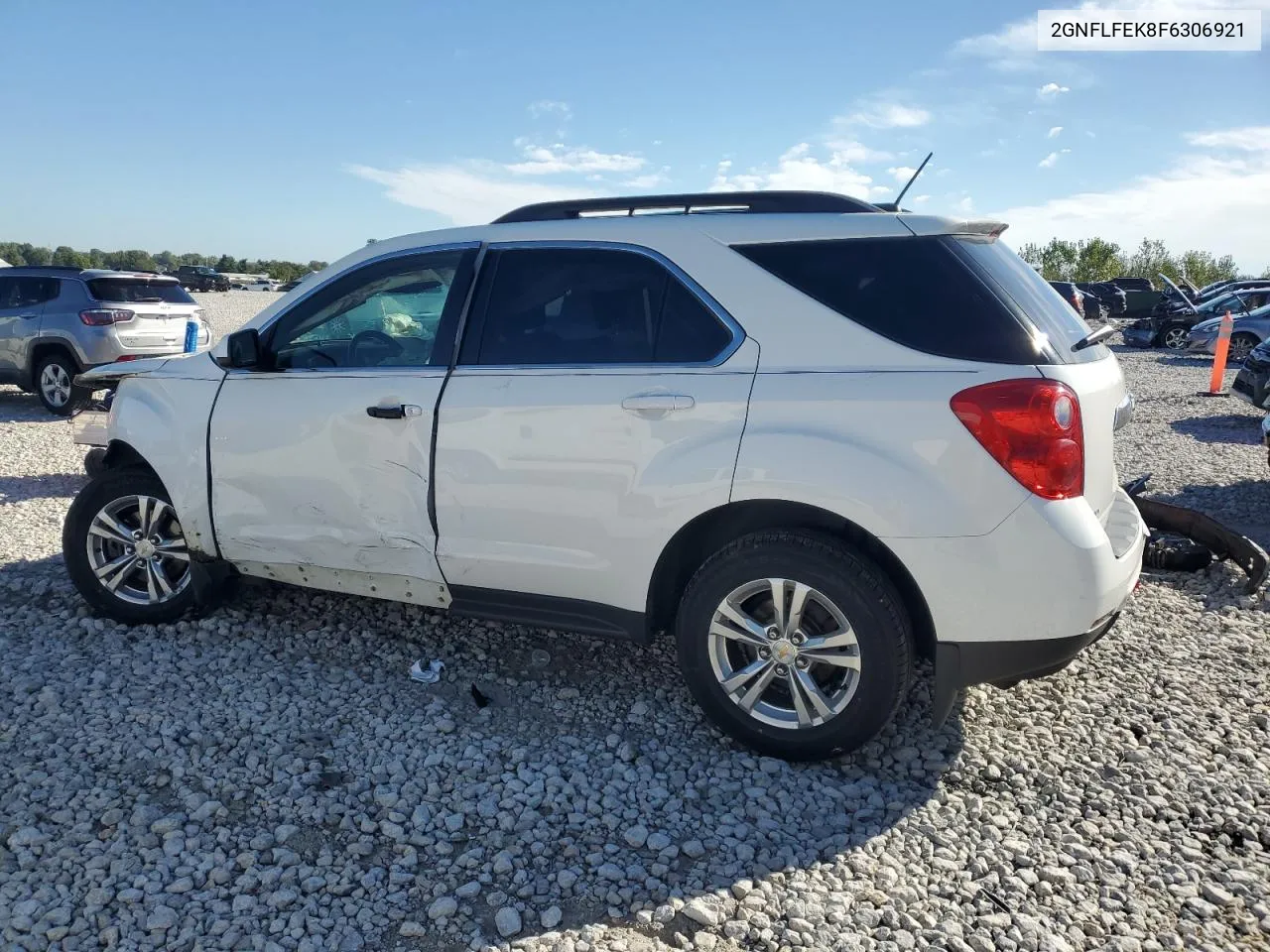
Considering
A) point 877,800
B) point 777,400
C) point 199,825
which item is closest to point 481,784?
point 199,825

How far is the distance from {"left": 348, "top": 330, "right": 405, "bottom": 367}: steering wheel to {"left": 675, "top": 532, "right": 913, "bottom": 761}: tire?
1.64 m

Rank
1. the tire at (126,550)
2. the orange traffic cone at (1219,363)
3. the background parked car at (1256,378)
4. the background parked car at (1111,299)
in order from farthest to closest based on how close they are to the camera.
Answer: the background parked car at (1111,299), the orange traffic cone at (1219,363), the background parked car at (1256,378), the tire at (126,550)

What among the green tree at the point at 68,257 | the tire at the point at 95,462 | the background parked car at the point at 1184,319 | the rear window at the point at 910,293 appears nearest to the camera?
the rear window at the point at 910,293

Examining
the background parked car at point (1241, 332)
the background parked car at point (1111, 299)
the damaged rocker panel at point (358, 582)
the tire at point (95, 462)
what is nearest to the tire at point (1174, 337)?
the background parked car at point (1241, 332)

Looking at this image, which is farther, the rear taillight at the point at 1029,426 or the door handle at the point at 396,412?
the door handle at the point at 396,412

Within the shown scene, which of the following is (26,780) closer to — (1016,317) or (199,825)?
(199,825)

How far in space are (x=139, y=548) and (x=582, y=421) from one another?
101 inches

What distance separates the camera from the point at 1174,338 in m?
23.1

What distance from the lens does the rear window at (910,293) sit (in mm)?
3055

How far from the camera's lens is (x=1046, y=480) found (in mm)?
2949

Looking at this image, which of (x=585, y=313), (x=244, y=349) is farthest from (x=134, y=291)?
(x=585, y=313)

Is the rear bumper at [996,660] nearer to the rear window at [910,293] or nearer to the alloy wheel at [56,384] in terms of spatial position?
the rear window at [910,293]

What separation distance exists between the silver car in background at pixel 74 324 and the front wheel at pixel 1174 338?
21661 millimetres

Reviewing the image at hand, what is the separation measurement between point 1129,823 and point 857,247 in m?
2.11
